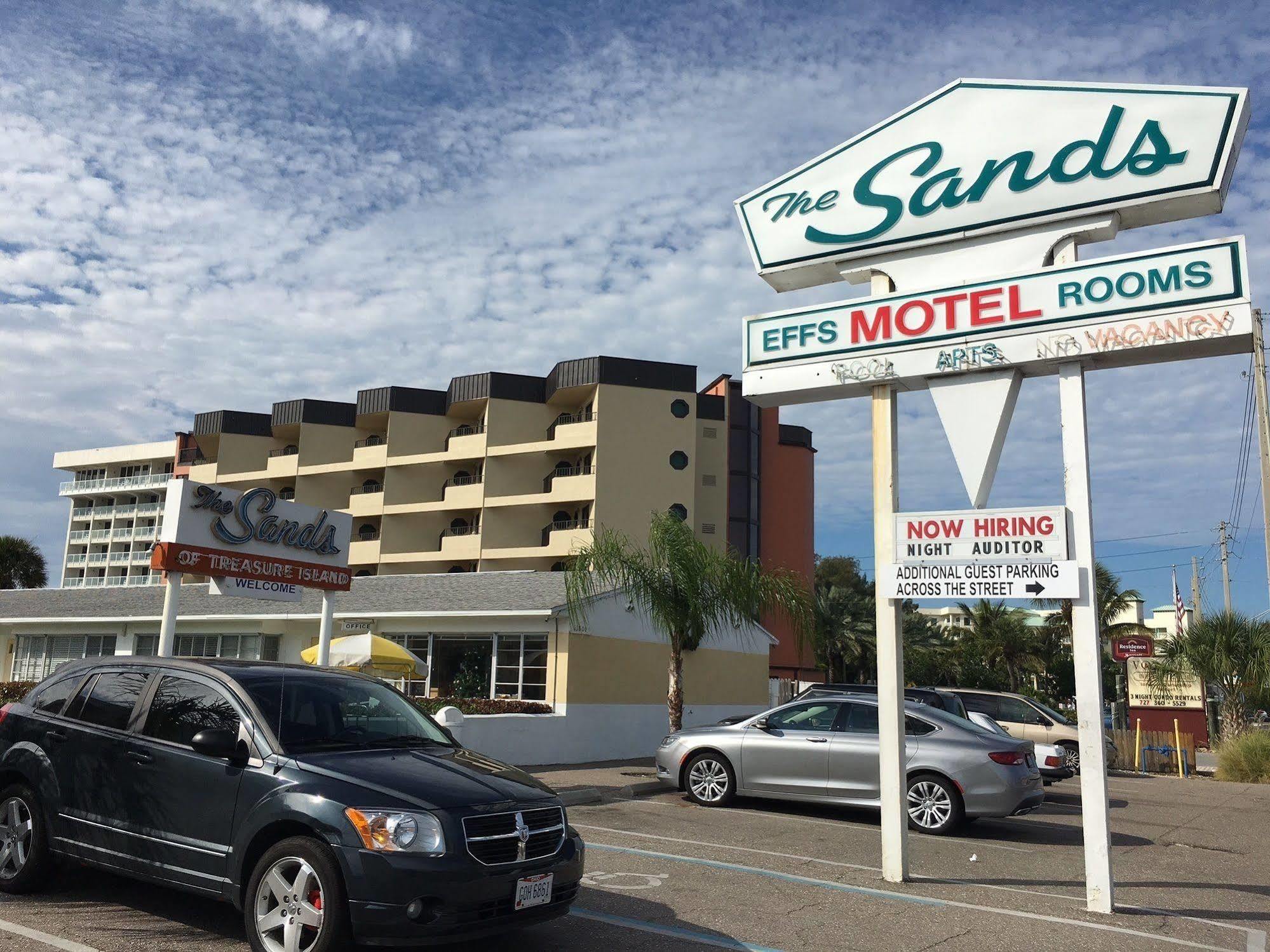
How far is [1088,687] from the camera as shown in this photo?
26.1 ft

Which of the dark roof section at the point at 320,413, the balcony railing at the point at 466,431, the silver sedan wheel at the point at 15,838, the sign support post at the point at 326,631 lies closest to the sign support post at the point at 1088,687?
the silver sedan wheel at the point at 15,838

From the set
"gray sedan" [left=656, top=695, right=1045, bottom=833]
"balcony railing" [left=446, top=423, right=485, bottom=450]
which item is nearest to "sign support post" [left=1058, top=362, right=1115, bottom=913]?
"gray sedan" [left=656, top=695, right=1045, bottom=833]

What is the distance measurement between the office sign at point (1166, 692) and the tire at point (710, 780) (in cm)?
1991

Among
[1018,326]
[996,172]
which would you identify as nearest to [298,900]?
[1018,326]

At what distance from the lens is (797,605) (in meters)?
18.0

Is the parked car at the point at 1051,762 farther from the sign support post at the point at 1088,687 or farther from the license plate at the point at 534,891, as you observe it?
the license plate at the point at 534,891

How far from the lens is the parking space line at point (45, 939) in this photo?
557 centimetres

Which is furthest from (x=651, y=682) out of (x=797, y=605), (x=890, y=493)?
(x=890, y=493)

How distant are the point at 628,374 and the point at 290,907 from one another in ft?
147

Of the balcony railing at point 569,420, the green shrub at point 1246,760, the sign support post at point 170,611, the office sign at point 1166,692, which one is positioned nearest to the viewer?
the sign support post at point 170,611

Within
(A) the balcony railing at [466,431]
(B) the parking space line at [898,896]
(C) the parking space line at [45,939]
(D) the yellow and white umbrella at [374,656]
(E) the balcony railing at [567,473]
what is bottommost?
(B) the parking space line at [898,896]

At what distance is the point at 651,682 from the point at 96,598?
55.7 feet

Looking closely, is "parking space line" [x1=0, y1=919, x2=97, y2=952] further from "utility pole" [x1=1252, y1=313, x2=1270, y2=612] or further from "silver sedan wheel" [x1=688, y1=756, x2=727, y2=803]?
"utility pole" [x1=1252, y1=313, x2=1270, y2=612]

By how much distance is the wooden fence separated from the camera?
2445 centimetres
